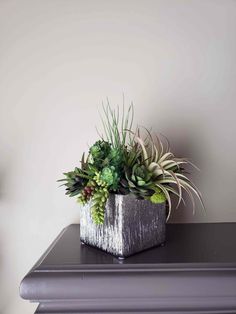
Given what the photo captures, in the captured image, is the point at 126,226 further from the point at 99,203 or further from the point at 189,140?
the point at 189,140

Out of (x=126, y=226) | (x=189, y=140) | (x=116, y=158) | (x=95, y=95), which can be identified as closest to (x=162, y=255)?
(x=126, y=226)

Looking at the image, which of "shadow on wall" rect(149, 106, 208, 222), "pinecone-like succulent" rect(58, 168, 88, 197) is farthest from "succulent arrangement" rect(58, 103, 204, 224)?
"shadow on wall" rect(149, 106, 208, 222)

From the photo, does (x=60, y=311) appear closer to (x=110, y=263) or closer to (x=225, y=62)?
(x=110, y=263)

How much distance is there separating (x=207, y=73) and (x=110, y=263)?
0.59 m

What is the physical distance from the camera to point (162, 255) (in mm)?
494

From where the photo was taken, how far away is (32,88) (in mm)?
763

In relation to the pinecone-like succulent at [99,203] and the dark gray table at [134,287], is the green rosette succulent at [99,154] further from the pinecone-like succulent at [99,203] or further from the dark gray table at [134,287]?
the dark gray table at [134,287]

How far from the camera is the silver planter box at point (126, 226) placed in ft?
1.58

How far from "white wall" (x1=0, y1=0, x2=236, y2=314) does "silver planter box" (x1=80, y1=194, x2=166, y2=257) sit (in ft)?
0.77

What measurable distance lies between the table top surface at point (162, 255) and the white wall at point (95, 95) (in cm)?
15

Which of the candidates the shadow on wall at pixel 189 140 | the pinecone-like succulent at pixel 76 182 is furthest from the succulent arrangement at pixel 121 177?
the shadow on wall at pixel 189 140

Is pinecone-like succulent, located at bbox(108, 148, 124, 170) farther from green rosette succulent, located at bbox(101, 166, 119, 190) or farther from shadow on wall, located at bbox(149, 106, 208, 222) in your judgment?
shadow on wall, located at bbox(149, 106, 208, 222)

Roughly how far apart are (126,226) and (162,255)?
0.09 meters

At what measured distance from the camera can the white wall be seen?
750mm
